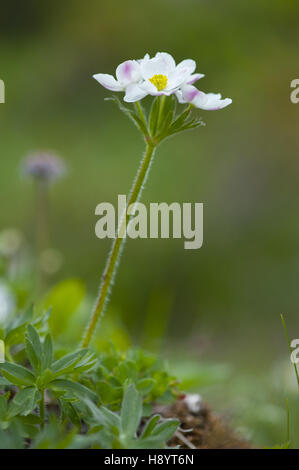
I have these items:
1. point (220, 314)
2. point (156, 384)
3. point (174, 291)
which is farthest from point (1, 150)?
point (156, 384)

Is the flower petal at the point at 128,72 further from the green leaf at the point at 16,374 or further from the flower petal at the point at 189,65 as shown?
the green leaf at the point at 16,374

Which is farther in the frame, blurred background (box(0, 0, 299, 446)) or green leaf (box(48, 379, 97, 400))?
blurred background (box(0, 0, 299, 446))

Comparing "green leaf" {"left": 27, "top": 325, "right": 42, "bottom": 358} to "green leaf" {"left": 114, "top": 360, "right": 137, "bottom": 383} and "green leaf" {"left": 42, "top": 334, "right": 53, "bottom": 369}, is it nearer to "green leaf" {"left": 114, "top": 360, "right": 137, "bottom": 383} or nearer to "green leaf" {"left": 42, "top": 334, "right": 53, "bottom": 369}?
"green leaf" {"left": 42, "top": 334, "right": 53, "bottom": 369}

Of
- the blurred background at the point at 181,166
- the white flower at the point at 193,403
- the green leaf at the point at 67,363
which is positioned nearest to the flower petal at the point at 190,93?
the green leaf at the point at 67,363

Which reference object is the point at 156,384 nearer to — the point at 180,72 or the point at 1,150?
the point at 180,72

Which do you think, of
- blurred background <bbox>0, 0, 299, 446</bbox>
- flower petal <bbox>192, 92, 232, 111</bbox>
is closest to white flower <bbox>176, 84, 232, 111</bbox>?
flower petal <bbox>192, 92, 232, 111</bbox>
